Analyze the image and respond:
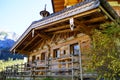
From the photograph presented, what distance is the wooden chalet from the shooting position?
32.1 ft

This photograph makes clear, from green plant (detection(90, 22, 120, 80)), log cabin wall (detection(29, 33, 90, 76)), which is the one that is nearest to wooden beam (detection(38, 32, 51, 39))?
log cabin wall (detection(29, 33, 90, 76))

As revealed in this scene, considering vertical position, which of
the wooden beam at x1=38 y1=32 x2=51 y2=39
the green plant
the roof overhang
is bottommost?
the green plant

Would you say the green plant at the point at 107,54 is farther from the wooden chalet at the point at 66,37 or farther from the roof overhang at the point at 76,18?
the roof overhang at the point at 76,18

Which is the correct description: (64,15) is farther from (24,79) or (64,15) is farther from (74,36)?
(24,79)

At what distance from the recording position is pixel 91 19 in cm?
1114

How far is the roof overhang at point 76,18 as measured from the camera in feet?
31.5

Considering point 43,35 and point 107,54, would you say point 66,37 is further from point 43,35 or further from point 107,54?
point 107,54

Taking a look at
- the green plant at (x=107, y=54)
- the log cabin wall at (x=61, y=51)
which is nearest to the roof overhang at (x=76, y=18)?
the log cabin wall at (x=61, y=51)

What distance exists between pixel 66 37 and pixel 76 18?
11.7ft

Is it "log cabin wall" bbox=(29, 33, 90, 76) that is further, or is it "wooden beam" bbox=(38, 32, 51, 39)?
"wooden beam" bbox=(38, 32, 51, 39)

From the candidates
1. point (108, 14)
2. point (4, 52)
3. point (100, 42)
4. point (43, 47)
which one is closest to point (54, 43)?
point (43, 47)

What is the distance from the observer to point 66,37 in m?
14.4

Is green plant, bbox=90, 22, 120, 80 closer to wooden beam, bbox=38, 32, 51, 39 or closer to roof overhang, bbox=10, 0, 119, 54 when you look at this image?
roof overhang, bbox=10, 0, 119, 54

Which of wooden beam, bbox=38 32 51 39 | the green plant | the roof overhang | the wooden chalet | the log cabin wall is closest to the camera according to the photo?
the green plant
